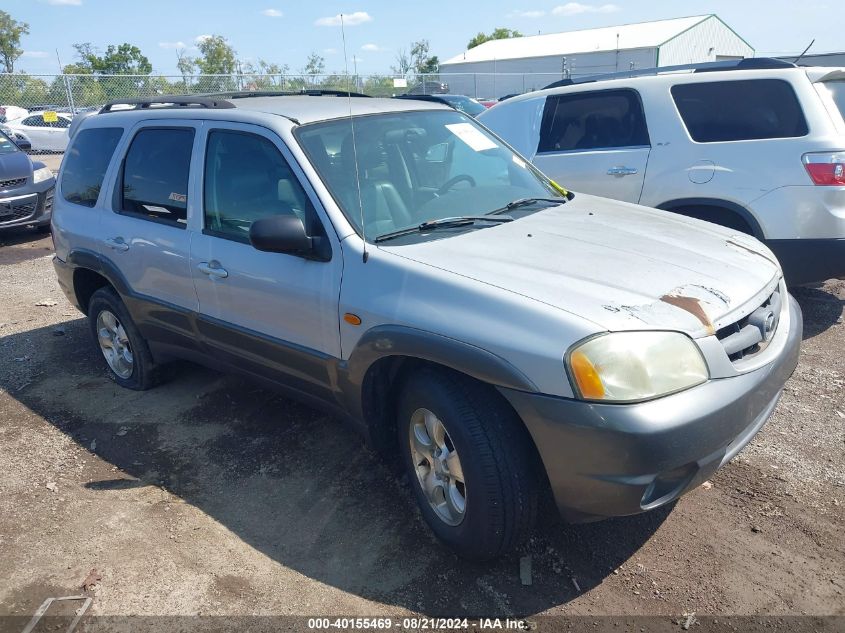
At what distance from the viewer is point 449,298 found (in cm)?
266

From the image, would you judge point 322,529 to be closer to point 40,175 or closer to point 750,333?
point 750,333

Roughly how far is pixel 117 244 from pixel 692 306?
3.51 m

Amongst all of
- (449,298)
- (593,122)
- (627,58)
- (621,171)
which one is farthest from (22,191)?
(627,58)

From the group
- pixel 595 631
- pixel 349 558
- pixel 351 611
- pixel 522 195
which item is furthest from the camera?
pixel 522 195

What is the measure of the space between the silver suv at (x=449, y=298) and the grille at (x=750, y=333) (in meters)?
0.01

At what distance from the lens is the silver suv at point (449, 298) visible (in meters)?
2.39

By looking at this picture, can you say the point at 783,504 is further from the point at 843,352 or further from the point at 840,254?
the point at 840,254

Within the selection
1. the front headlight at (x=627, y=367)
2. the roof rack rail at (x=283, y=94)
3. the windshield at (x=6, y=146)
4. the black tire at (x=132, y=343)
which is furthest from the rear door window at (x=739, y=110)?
the windshield at (x=6, y=146)

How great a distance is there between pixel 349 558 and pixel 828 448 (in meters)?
2.57

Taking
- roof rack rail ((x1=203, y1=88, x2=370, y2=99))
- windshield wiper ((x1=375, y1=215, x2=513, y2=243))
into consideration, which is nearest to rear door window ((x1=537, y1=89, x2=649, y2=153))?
roof rack rail ((x1=203, y1=88, x2=370, y2=99))

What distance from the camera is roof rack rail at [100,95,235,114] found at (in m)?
3.99

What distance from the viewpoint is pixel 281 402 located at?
4.50 meters

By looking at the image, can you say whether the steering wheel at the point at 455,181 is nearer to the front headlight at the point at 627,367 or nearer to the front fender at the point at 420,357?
the front fender at the point at 420,357

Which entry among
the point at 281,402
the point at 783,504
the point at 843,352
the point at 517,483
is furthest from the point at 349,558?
the point at 843,352
